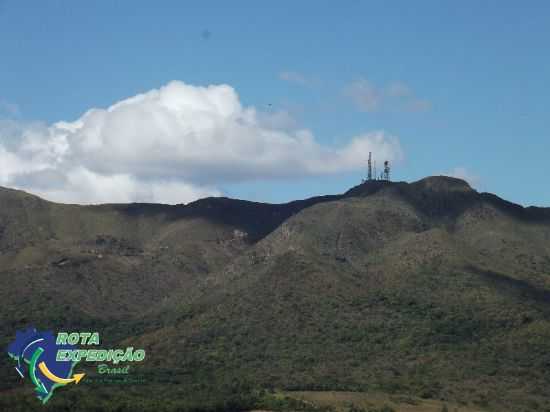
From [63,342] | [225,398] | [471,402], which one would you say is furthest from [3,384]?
[471,402]

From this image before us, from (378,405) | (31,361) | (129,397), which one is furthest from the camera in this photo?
(378,405)

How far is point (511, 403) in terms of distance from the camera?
197625mm

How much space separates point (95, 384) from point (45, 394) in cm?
3310

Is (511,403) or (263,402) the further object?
(511,403)

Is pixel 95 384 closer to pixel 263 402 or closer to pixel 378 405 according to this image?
pixel 263 402

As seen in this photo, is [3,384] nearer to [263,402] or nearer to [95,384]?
[95,384]

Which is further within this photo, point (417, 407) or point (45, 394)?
point (417, 407)

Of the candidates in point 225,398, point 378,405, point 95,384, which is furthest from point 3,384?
point 378,405

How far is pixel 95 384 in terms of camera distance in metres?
180

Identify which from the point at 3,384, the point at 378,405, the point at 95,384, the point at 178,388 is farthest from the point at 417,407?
the point at 3,384

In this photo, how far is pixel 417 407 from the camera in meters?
188

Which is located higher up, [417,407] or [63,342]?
[63,342]

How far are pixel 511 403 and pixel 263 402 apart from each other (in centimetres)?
4336

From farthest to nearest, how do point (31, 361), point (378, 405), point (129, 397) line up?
1. point (378, 405)
2. point (129, 397)
3. point (31, 361)
